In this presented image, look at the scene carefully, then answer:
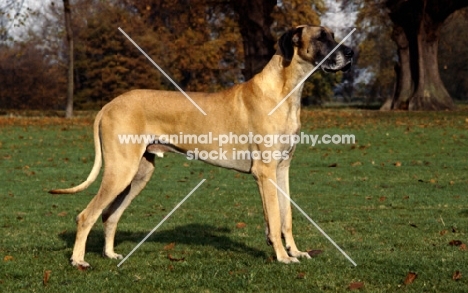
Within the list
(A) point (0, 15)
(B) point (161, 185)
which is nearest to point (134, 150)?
(B) point (161, 185)

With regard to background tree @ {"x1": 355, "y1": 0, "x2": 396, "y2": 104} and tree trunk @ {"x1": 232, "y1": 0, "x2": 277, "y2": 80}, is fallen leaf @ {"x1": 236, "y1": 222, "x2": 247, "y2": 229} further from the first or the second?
background tree @ {"x1": 355, "y1": 0, "x2": 396, "y2": 104}

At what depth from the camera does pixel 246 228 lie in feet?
27.8

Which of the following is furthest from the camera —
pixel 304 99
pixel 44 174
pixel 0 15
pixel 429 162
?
pixel 304 99

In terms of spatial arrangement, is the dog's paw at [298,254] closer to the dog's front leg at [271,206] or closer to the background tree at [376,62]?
the dog's front leg at [271,206]

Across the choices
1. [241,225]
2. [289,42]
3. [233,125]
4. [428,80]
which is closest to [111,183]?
[233,125]

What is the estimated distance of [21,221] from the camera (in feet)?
29.7

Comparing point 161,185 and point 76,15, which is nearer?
point 161,185

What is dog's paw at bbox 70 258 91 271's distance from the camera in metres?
6.33

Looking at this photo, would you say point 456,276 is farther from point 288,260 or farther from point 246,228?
point 246,228

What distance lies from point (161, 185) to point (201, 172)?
220 cm

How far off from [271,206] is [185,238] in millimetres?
1702

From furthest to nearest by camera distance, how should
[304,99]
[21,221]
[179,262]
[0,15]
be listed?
[304,99] → [0,15] → [21,221] → [179,262]

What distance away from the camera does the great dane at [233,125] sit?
6625 millimetres

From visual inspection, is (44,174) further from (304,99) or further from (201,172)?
(304,99)
